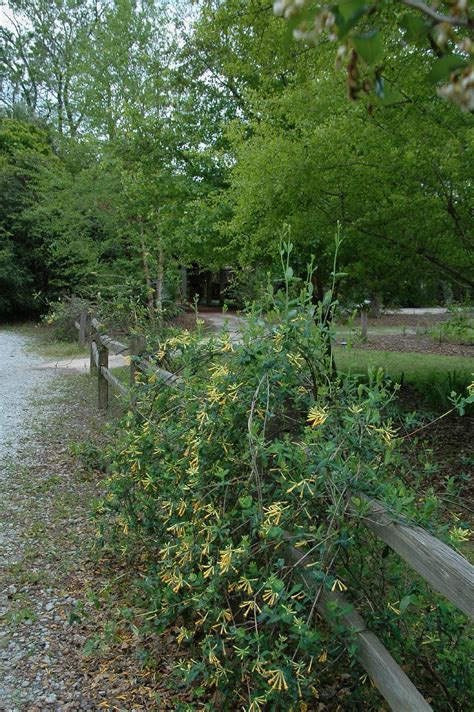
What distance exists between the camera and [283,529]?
2.38 m

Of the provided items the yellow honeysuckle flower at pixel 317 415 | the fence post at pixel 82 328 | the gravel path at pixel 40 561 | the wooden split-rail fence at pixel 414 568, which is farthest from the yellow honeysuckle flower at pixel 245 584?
the fence post at pixel 82 328

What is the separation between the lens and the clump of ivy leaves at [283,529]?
2.26m

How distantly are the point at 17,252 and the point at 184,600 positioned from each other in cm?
2457

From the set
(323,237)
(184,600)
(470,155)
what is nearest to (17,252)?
(323,237)

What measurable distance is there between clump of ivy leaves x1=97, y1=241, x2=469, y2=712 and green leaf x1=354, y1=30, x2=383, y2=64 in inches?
59.0

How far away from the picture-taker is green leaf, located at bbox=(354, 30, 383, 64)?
94 centimetres

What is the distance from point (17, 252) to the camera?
82.7ft

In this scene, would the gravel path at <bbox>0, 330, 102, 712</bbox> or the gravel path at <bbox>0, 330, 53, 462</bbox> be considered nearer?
the gravel path at <bbox>0, 330, 102, 712</bbox>

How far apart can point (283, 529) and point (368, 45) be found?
1.83 metres

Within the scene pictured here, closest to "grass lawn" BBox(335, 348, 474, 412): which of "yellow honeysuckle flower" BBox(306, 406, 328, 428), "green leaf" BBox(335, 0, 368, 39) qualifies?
"yellow honeysuckle flower" BBox(306, 406, 328, 428)

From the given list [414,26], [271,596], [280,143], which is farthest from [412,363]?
[414,26]

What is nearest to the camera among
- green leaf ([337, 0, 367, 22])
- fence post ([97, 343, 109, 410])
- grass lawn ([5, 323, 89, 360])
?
green leaf ([337, 0, 367, 22])

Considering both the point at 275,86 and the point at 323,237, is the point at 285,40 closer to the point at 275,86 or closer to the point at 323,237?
the point at 323,237

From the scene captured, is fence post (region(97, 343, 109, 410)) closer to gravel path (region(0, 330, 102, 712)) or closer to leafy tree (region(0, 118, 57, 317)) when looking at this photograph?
gravel path (region(0, 330, 102, 712))
